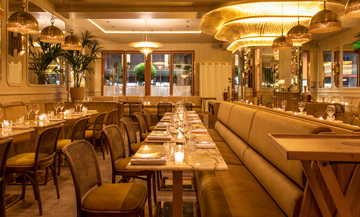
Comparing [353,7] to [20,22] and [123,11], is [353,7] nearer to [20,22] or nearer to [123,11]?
[20,22]

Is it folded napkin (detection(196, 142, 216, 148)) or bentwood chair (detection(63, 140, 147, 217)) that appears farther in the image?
folded napkin (detection(196, 142, 216, 148))

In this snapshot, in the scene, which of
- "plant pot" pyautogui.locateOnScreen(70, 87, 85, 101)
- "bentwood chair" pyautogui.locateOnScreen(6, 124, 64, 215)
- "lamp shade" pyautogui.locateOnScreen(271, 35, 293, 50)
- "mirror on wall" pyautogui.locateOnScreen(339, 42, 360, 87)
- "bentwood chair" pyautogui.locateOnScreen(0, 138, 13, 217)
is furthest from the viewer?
"mirror on wall" pyautogui.locateOnScreen(339, 42, 360, 87)

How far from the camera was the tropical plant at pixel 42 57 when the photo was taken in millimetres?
5906

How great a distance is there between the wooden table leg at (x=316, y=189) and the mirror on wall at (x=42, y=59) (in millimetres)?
6037

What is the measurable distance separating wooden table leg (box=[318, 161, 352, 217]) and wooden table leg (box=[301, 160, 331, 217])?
74 millimetres

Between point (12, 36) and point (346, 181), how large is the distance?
584 cm

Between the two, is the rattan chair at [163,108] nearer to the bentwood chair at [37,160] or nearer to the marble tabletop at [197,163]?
the bentwood chair at [37,160]

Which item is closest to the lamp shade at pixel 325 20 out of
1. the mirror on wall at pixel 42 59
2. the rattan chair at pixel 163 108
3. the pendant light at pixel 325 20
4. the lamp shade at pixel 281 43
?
the pendant light at pixel 325 20

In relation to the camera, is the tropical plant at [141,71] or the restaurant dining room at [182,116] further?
the tropical plant at [141,71]

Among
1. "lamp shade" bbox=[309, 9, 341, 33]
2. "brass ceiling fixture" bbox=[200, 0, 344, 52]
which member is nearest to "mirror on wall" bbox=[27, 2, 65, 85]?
"brass ceiling fixture" bbox=[200, 0, 344, 52]

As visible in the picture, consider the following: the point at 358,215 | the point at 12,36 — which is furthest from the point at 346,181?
the point at 12,36

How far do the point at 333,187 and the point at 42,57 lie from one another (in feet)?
21.4

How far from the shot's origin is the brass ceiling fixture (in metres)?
5.13

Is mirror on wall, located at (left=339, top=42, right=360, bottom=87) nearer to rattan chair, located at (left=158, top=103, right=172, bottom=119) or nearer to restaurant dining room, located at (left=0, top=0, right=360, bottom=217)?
restaurant dining room, located at (left=0, top=0, right=360, bottom=217)
